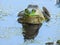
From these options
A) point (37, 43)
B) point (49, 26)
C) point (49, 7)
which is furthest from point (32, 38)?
point (49, 7)

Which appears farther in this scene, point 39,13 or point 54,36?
point 54,36

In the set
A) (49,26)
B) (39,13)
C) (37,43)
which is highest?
(39,13)

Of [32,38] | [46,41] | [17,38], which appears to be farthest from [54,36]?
[17,38]

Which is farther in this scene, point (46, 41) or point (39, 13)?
point (46, 41)

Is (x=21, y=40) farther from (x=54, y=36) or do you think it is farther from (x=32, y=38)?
(x=54, y=36)

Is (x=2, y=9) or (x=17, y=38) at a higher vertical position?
(x=2, y=9)

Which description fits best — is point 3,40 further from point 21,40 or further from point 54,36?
point 54,36
